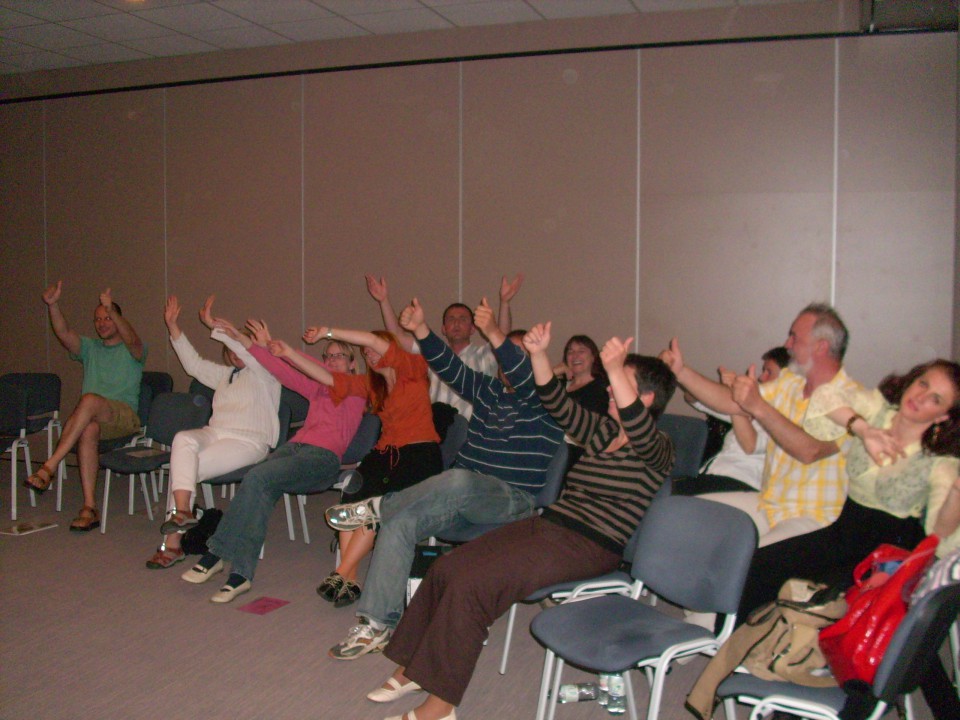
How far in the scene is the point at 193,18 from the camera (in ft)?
18.4

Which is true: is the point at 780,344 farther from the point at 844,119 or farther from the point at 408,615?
the point at 408,615

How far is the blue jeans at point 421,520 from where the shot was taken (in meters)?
3.08

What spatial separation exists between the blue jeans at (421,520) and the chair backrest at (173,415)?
90.2 inches

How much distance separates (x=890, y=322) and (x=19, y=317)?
733 cm

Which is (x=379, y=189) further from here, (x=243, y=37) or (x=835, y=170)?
(x=835, y=170)

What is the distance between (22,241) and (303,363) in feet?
15.4

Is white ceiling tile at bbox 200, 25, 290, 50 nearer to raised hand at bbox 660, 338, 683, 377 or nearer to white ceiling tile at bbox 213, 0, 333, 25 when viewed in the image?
white ceiling tile at bbox 213, 0, 333, 25

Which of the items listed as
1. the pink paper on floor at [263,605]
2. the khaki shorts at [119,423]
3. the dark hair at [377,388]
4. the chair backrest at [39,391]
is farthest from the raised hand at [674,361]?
the chair backrest at [39,391]

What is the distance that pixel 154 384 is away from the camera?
6195 mm

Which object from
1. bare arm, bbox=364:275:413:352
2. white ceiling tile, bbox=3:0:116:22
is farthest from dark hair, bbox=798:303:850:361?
white ceiling tile, bbox=3:0:116:22

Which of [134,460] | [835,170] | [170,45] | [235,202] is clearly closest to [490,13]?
[835,170]

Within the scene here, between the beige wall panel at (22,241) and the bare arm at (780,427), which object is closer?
the bare arm at (780,427)

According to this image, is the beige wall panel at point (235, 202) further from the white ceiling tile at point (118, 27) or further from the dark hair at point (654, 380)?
the dark hair at point (654, 380)

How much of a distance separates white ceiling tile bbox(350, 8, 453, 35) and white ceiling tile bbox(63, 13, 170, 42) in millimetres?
1606
